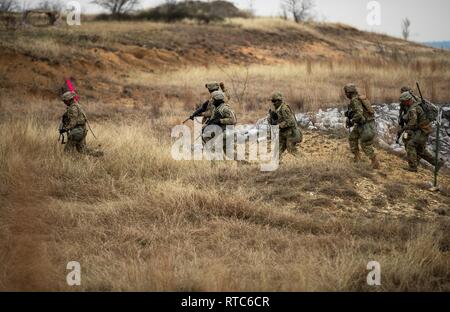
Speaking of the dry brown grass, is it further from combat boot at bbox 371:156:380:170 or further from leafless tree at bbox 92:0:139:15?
leafless tree at bbox 92:0:139:15

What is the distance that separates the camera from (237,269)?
400 cm

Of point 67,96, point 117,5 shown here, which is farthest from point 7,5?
point 67,96

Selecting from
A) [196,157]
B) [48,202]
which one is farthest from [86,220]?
[196,157]

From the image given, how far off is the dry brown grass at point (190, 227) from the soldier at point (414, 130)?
108cm

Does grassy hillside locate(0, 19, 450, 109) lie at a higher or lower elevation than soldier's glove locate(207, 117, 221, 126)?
higher

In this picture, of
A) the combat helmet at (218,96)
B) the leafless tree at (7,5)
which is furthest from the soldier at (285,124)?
the leafless tree at (7,5)

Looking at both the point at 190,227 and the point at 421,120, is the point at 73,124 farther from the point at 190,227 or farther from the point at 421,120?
the point at 421,120

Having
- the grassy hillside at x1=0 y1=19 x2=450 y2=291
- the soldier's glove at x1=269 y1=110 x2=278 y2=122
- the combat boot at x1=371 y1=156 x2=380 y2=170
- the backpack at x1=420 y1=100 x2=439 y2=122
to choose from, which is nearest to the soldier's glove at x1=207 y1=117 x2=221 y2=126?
the grassy hillside at x1=0 y1=19 x2=450 y2=291

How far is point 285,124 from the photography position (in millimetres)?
7523

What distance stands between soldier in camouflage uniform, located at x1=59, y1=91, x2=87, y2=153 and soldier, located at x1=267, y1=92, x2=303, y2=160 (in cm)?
319

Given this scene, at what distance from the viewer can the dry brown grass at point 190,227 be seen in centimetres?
385

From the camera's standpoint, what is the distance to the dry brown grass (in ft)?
12.6
